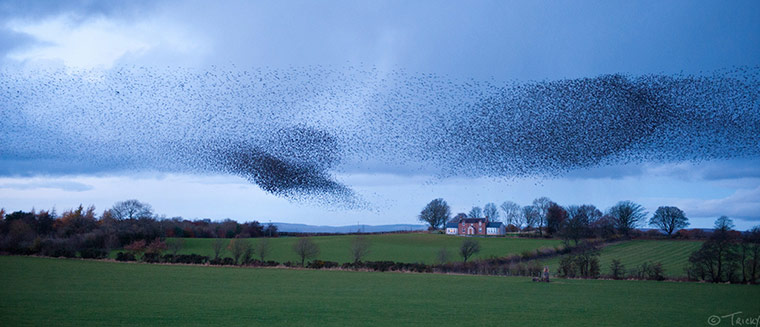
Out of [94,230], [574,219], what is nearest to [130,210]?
[94,230]

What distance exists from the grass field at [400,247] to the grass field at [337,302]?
2992 centimetres

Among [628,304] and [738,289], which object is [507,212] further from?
[628,304]

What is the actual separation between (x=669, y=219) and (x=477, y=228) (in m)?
37.1

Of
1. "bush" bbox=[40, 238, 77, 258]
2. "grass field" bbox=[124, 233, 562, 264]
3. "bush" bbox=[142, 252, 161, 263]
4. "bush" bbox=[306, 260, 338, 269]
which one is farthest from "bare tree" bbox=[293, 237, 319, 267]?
"bush" bbox=[40, 238, 77, 258]

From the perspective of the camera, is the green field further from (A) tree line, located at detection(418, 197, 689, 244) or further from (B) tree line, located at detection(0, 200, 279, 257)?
(B) tree line, located at detection(0, 200, 279, 257)

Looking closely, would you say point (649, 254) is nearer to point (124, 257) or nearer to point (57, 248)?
point (124, 257)

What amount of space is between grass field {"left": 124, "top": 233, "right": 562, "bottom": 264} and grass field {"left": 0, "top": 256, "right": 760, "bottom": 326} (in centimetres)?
2992

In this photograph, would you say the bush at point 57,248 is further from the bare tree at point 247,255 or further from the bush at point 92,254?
the bare tree at point 247,255

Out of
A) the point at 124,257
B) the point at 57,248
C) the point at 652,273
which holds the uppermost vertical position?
the point at 652,273

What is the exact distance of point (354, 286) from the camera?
124 feet

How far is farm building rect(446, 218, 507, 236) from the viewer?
113m

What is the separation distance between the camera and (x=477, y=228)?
11325 cm

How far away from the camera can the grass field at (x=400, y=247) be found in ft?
237

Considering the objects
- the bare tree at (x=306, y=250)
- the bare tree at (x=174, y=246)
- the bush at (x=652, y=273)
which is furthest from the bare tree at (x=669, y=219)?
the bare tree at (x=174, y=246)
